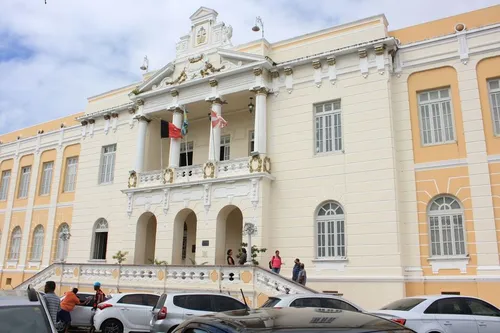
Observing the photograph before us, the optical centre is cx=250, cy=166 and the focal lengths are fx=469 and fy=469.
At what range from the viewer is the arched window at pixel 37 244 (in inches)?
1186

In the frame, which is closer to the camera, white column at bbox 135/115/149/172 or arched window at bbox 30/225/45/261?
white column at bbox 135/115/149/172

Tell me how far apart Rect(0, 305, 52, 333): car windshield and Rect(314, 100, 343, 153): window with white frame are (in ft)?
53.4

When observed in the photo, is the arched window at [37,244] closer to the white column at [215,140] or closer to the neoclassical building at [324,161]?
the neoclassical building at [324,161]

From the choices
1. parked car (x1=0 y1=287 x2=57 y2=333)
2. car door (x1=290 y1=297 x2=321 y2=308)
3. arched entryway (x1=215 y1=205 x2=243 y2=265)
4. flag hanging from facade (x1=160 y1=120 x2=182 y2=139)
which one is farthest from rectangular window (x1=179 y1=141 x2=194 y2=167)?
parked car (x1=0 y1=287 x2=57 y2=333)

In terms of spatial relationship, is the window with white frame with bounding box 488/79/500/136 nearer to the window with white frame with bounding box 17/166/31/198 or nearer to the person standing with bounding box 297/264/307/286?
the person standing with bounding box 297/264/307/286

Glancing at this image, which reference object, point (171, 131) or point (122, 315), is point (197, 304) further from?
point (171, 131)

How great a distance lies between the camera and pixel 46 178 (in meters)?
32.1

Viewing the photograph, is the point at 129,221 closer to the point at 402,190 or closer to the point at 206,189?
the point at 206,189

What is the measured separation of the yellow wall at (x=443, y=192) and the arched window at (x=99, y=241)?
57.1 feet

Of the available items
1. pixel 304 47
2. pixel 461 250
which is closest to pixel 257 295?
pixel 461 250

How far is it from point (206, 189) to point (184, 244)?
15.0ft

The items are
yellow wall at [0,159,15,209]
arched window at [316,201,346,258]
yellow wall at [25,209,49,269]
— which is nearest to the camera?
arched window at [316,201,346,258]

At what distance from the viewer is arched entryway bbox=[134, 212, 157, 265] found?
2392 centimetres

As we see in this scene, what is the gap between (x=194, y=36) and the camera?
82.0 ft
